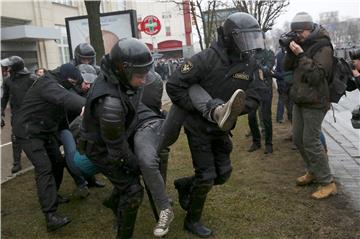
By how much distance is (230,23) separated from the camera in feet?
13.1

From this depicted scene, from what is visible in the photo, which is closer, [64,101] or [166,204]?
[166,204]

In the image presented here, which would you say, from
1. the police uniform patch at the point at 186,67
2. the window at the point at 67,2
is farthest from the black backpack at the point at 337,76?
the window at the point at 67,2

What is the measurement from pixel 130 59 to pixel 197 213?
1.63 m

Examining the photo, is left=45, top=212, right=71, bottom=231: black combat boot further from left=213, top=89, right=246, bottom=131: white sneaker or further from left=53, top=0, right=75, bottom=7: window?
left=53, top=0, right=75, bottom=7: window

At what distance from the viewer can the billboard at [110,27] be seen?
11422mm

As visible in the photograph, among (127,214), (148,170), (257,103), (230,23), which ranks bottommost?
(127,214)

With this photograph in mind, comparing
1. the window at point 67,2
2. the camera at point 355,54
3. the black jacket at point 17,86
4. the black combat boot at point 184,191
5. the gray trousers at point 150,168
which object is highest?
the window at point 67,2

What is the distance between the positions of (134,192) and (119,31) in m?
8.32

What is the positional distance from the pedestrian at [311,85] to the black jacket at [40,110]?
2337 millimetres

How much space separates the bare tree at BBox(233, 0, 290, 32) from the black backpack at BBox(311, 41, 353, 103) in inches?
437

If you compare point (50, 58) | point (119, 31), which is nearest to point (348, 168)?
point (119, 31)

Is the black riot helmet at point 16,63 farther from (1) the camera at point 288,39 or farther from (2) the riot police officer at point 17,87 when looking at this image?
(1) the camera at point 288,39

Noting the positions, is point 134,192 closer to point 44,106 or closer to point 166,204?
point 166,204

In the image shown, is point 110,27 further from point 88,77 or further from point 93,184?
point 88,77
